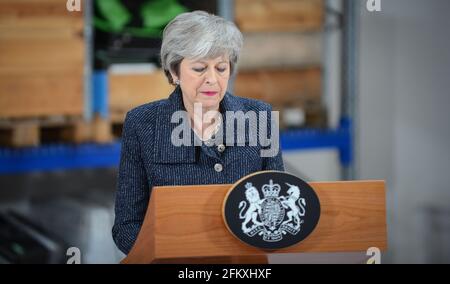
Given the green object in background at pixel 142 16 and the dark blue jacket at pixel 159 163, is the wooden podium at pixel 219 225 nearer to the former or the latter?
the dark blue jacket at pixel 159 163

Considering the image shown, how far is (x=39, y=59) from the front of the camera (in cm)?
438

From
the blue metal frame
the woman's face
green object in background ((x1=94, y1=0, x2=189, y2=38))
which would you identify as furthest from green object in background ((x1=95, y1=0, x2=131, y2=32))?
the woman's face

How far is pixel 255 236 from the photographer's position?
1.98 m

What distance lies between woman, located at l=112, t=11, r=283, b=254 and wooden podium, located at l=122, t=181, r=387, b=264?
0.23 m

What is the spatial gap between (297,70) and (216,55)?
2.90 meters

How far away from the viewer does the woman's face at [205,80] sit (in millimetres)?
2176

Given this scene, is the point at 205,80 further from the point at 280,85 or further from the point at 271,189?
the point at 280,85

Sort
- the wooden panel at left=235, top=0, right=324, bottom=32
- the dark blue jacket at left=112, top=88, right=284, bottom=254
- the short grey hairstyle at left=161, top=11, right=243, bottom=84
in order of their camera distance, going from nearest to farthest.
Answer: the short grey hairstyle at left=161, top=11, right=243, bottom=84
the dark blue jacket at left=112, top=88, right=284, bottom=254
the wooden panel at left=235, top=0, right=324, bottom=32

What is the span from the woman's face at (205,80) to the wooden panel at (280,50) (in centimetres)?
258

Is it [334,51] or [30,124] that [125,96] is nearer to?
[30,124]

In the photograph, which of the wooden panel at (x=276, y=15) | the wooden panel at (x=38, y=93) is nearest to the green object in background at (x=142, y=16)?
the wooden panel at (x=38, y=93)

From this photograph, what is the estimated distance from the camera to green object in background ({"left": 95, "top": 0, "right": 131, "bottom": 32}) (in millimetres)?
4531

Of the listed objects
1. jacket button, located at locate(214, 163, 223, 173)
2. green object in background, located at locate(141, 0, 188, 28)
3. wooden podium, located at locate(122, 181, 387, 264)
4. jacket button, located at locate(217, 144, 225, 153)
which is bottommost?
wooden podium, located at locate(122, 181, 387, 264)

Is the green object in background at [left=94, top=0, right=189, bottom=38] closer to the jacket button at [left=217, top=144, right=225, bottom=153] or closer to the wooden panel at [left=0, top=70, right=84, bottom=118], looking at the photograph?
the wooden panel at [left=0, top=70, right=84, bottom=118]
